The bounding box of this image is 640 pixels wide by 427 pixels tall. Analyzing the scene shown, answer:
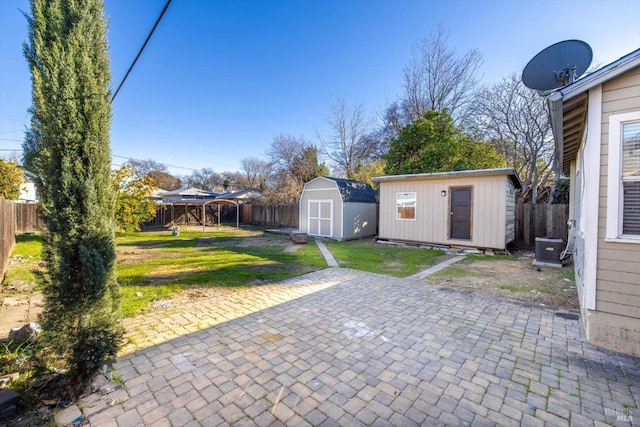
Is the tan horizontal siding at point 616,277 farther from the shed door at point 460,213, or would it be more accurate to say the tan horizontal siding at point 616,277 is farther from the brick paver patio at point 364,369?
the shed door at point 460,213

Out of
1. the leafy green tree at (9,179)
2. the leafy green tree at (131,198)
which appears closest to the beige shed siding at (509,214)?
the leafy green tree at (131,198)

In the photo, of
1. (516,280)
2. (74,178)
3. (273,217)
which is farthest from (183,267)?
(273,217)

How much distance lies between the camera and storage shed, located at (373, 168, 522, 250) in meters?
8.71

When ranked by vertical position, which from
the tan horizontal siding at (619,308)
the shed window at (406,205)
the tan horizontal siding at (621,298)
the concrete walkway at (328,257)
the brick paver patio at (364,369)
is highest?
the shed window at (406,205)

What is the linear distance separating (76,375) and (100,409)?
413mm

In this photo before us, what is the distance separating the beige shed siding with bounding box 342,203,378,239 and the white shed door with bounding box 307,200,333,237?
79 centimetres

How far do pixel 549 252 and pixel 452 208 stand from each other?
10.0ft

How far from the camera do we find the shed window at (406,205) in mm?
10484

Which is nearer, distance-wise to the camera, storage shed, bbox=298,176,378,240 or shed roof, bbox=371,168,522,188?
shed roof, bbox=371,168,522,188

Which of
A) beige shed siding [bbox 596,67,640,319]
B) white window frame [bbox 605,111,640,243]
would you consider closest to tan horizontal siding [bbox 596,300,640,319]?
beige shed siding [bbox 596,67,640,319]

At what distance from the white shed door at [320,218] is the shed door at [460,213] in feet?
17.1

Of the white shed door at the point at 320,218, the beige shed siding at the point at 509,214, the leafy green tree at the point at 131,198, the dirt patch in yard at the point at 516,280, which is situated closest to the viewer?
the dirt patch in yard at the point at 516,280

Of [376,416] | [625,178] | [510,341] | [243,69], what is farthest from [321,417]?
[243,69]

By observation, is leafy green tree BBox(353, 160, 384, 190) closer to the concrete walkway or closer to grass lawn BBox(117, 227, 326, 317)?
the concrete walkway
